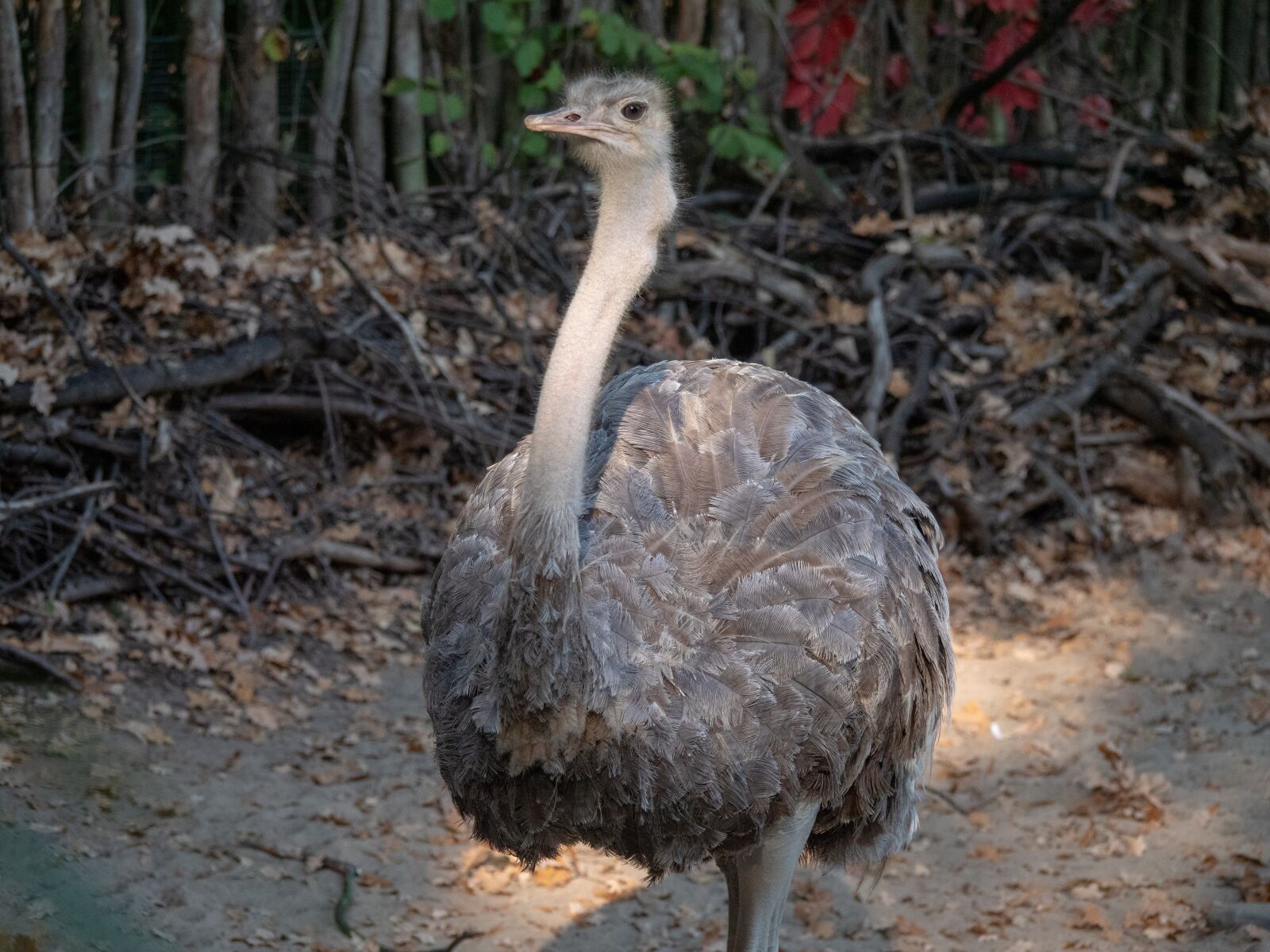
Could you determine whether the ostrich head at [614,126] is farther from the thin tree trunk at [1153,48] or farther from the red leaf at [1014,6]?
the thin tree trunk at [1153,48]

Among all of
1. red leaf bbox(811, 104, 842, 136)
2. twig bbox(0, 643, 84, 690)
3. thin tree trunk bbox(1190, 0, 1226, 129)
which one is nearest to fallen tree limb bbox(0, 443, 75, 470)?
twig bbox(0, 643, 84, 690)

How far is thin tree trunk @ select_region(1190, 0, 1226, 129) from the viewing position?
359 inches

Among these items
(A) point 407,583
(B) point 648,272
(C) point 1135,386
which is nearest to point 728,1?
(C) point 1135,386

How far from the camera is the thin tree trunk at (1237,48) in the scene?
9.11m

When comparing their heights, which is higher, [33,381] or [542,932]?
[33,381]

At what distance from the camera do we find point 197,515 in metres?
5.89

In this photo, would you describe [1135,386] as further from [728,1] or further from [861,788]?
[861,788]

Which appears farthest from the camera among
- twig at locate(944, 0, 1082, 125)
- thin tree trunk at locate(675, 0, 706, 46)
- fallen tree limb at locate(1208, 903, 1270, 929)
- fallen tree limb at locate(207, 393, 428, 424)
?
thin tree trunk at locate(675, 0, 706, 46)

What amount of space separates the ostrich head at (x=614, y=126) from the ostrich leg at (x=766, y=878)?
4.96 feet

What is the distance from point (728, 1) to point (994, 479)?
339 cm

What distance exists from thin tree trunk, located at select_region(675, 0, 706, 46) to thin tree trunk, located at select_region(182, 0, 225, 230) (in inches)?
106

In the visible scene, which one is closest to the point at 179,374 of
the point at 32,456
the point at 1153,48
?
the point at 32,456

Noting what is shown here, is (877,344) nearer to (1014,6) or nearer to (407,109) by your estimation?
(1014,6)

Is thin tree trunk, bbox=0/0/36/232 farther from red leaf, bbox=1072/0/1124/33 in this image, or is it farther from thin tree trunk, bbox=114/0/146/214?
red leaf, bbox=1072/0/1124/33
